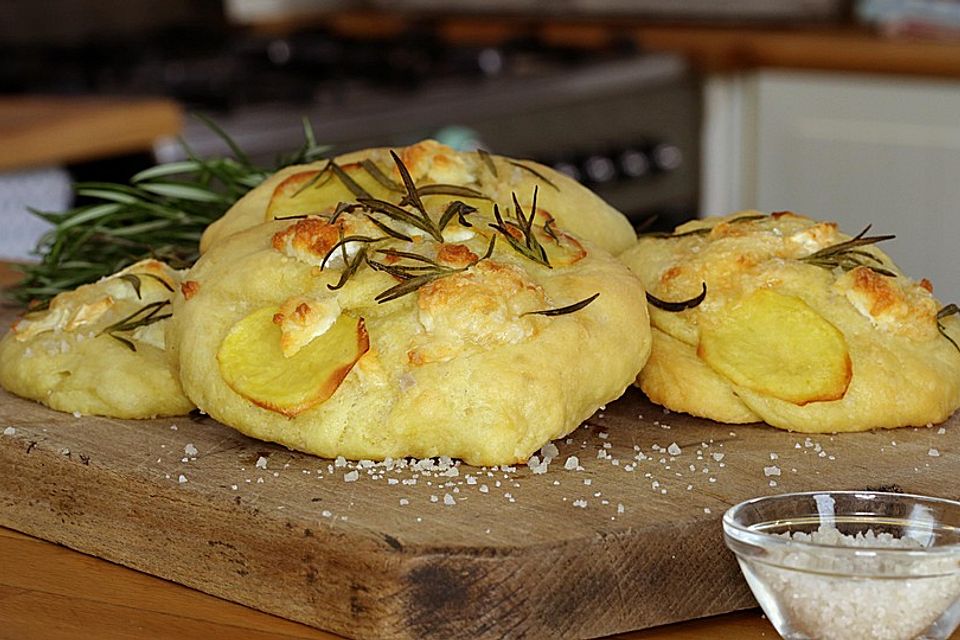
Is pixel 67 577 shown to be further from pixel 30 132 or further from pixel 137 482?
pixel 30 132

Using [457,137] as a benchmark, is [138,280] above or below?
above

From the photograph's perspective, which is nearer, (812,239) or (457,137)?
(812,239)

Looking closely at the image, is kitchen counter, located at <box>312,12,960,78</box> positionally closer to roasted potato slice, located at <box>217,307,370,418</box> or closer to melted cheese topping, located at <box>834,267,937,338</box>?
melted cheese topping, located at <box>834,267,937,338</box>

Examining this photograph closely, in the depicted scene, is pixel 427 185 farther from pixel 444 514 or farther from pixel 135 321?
pixel 444 514

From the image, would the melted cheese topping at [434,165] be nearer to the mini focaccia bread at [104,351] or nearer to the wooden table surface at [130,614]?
the mini focaccia bread at [104,351]

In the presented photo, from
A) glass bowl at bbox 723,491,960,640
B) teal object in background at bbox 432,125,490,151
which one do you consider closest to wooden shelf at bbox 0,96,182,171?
teal object in background at bbox 432,125,490,151

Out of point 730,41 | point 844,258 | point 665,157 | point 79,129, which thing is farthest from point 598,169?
point 844,258

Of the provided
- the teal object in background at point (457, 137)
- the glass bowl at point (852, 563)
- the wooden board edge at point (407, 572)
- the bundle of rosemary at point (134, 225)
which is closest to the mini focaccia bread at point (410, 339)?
the wooden board edge at point (407, 572)
